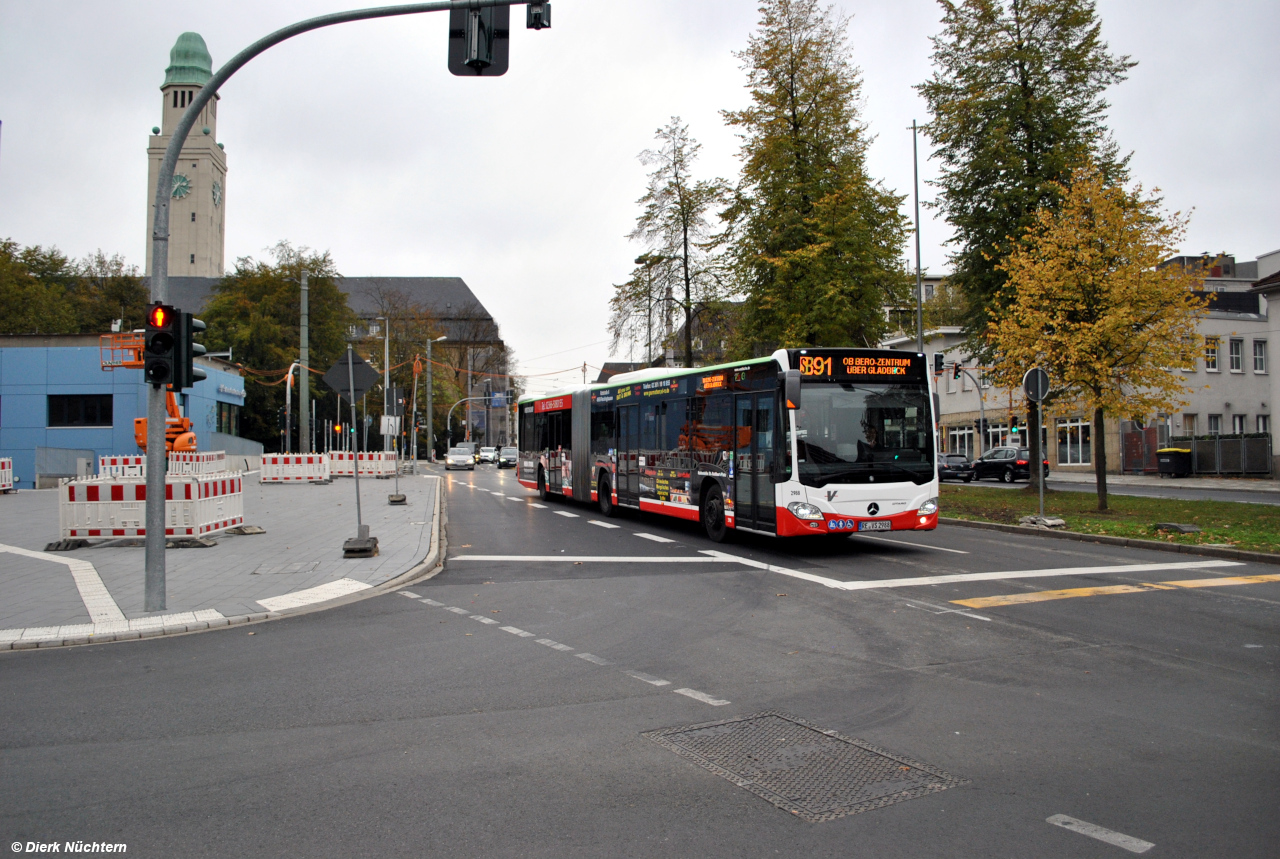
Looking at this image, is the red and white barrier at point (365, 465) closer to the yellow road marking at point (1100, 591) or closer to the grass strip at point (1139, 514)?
the grass strip at point (1139, 514)

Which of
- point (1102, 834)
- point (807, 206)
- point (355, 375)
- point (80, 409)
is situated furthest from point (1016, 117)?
point (80, 409)

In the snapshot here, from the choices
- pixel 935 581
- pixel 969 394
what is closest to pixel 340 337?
pixel 969 394

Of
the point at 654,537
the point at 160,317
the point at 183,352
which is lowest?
the point at 654,537

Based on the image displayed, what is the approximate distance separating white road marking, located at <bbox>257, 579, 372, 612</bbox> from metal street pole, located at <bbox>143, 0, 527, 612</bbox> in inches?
40.6

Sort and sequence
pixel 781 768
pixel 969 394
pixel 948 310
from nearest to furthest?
1. pixel 781 768
2. pixel 969 394
3. pixel 948 310

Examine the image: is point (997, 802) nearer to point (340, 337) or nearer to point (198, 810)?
point (198, 810)

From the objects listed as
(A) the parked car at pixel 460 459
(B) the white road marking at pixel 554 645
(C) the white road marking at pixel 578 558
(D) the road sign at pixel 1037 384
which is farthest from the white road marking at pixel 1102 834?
(A) the parked car at pixel 460 459

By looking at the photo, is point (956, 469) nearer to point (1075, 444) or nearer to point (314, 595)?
point (1075, 444)

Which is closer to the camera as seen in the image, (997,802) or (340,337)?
(997,802)

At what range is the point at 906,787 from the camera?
4094mm

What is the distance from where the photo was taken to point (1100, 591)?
944 cm

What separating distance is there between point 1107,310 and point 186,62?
8805cm

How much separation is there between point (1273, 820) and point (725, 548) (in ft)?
33.6

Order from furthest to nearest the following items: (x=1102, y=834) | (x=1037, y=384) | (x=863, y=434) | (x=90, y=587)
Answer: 1. (x=1037, y=384)
2. (x=863, y=434)
3. (x=90, y=587)
4. (x=1102, y=834)
